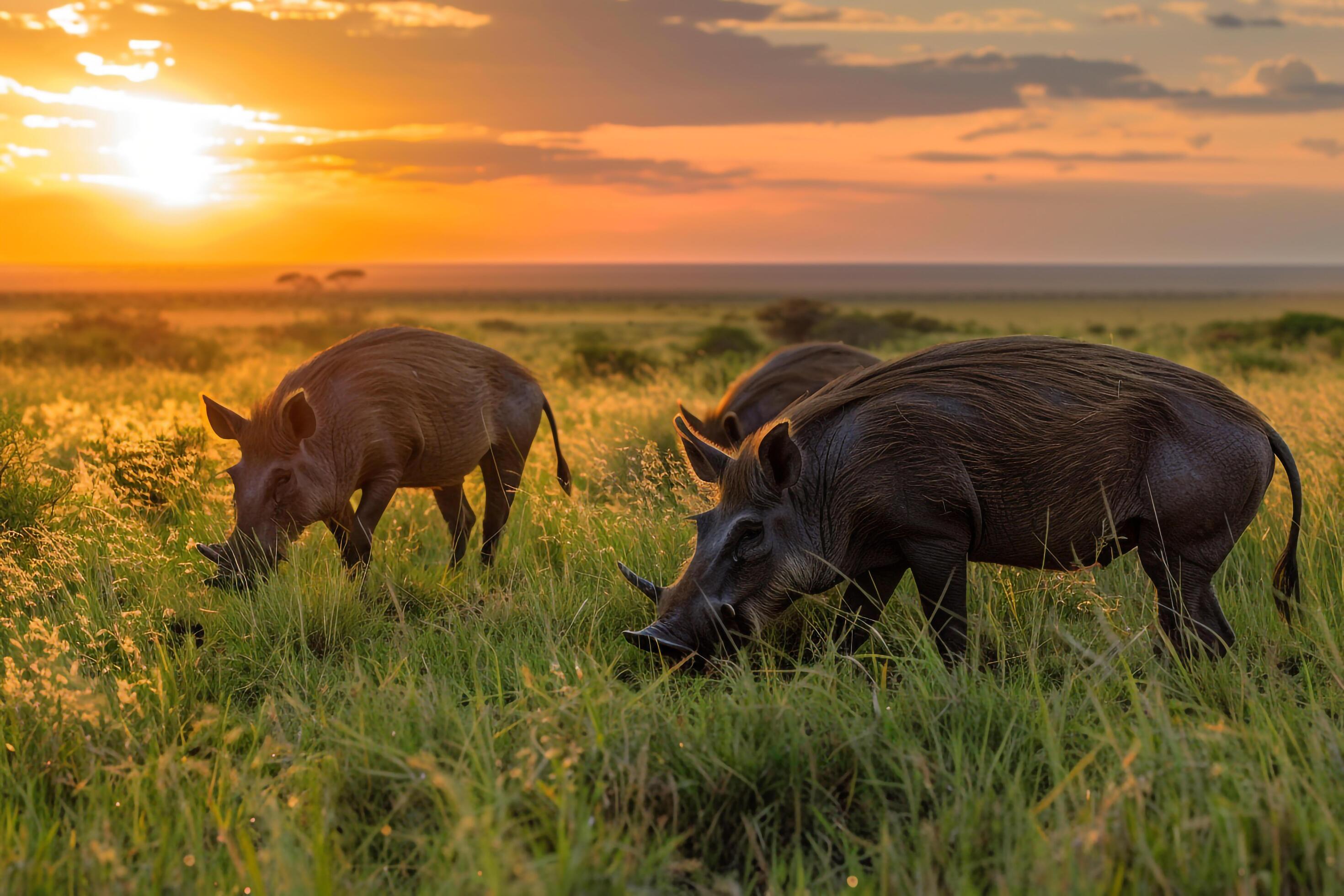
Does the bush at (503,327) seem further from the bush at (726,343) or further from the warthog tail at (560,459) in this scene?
the warthog tail at (560,459)

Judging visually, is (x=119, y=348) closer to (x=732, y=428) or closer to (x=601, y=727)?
(x=732, y=428)

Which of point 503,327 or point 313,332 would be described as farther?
point 503,327

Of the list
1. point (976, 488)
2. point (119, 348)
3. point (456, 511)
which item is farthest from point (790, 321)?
point (976, 488)

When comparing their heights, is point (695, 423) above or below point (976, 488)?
below

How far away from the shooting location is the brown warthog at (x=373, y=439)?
503 cm

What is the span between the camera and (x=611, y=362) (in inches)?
816

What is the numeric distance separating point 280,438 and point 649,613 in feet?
6.61

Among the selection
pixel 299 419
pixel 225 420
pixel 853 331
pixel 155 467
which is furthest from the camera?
pixel 853 331

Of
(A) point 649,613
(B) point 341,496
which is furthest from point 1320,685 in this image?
(B) point 341,496

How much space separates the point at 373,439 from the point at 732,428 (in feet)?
6.55

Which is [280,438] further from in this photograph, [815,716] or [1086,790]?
[1086,790]

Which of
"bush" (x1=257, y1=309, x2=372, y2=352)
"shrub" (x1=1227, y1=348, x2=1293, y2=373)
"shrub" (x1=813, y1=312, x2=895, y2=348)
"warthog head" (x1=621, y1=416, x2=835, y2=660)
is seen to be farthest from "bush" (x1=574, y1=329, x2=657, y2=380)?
"warthog head" (x1=621, y1=416, x2=835, y2=660)

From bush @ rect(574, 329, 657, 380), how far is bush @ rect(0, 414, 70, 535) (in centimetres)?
1256

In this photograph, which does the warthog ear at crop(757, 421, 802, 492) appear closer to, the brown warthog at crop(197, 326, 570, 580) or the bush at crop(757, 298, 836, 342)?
the brown warthog at crop(197, 326, 570, 580)
